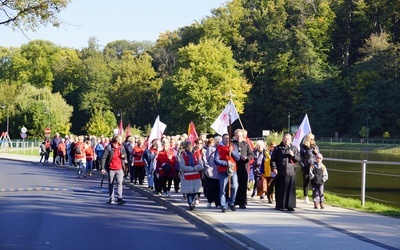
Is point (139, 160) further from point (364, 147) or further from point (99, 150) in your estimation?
point (364, 147)

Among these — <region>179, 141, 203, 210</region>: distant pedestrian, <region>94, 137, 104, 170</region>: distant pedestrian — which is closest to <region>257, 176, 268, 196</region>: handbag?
<region>179, 141, 203, 210</region>: distant pedestrian

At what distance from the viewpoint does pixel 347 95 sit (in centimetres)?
9256

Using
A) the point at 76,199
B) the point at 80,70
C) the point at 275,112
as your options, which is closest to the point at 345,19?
the point at 275,112

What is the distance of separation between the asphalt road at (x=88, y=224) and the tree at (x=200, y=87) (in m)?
58.8

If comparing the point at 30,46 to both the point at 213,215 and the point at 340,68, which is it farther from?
the point at 213,215

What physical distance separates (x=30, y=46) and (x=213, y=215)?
337 ft

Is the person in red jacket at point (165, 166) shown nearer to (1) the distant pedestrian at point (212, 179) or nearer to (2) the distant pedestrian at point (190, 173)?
(1) the distant pedestrian at point (212, 179)

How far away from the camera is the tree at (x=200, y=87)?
80188 millimetres

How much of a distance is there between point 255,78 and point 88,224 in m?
81.6

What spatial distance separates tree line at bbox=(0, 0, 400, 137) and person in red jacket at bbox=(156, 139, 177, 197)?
59.8 meters

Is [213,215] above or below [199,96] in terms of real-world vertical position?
below

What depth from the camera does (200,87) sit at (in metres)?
80.6

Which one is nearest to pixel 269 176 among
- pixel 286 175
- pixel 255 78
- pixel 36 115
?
pixel 286 175

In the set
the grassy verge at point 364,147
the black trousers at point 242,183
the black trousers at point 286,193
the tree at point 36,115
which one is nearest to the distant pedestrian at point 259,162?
the black trousers at point 242,183
